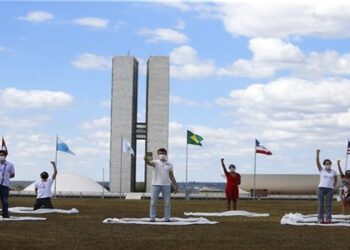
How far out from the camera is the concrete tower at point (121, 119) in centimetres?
7006

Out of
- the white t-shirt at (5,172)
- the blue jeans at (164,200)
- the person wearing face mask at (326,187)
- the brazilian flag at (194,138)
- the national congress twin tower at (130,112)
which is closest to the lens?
the person wearing face mask at (326,187)

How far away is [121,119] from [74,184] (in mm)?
7504

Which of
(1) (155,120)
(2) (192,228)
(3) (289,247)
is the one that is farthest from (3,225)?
(1) (155,120)

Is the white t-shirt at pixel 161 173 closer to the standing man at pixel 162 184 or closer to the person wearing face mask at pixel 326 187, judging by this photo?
the standing man at pixel 162 184

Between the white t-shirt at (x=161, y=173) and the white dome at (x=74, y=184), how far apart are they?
5109cm

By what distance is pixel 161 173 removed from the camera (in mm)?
18469

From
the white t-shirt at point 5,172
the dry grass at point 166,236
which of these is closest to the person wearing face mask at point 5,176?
the white t-shirt at point 5,172

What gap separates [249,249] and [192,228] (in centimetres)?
431

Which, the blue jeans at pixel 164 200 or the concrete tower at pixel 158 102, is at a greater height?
the concrete tower at pixel 158 102

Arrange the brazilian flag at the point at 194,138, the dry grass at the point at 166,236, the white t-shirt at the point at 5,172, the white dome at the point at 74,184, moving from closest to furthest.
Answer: the dry grass at the point at 166,236, the white t-shirt at the point at 5,172, the brazilian flag at the point at 194,138, the white dome at the point at 74,184

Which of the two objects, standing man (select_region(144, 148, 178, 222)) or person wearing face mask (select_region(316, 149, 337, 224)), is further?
standing man (select_region(144, 148, 178, 222))

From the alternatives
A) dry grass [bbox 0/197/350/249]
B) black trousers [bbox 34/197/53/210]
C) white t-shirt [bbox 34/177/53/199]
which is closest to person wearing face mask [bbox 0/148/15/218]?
dry grass [bbox 0/197/350/249]

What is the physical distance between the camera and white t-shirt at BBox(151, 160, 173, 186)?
18.4m

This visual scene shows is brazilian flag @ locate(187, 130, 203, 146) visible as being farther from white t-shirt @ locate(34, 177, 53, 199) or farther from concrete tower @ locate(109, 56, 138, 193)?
white t-shirt @ locate(34, 177, 53, 199)
